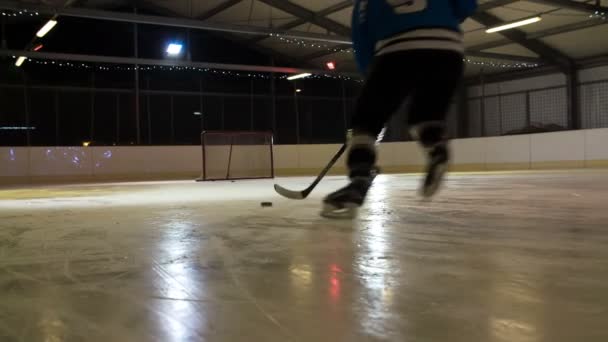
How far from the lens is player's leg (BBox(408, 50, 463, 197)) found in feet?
5.58

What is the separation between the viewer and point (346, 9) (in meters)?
10.3

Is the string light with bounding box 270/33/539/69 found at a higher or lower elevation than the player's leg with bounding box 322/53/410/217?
higher

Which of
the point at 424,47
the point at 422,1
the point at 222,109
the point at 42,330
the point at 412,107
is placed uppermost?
the point at 222,109

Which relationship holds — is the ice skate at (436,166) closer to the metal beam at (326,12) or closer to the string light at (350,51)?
the metal beam at (326,12)

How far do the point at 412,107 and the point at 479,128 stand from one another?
40.6 feet

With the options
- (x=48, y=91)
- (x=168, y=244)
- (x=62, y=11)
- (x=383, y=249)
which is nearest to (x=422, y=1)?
(x=383, y=249)

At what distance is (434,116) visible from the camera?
5.72ft

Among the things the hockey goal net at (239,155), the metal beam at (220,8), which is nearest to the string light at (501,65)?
the hockey goal net at (239,155)

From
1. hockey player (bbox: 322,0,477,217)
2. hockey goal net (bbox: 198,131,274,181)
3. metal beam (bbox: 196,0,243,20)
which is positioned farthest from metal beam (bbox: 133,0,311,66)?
hockey player (bbox: 322,0,477,217)

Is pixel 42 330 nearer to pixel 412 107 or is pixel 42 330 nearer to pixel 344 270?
pixel 344 270

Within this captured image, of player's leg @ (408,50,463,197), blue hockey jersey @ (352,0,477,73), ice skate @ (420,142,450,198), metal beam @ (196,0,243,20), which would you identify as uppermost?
metal beam @ (196,0,243,20)

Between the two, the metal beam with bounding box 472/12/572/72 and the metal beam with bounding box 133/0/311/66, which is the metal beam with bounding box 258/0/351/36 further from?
the metal beam with bounding box 472/12/572/72

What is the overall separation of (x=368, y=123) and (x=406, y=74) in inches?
8.0

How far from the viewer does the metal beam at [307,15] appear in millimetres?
10469
